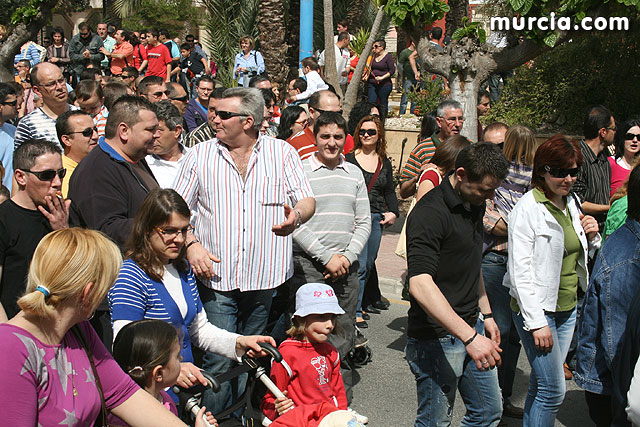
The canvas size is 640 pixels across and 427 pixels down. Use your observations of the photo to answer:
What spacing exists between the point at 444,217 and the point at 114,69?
1543 cm

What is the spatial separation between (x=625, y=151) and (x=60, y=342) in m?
5.57

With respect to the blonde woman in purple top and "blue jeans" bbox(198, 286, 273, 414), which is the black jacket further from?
the blonde woman in purple top

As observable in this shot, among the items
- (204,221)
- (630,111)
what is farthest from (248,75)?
(204,221)

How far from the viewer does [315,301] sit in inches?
157

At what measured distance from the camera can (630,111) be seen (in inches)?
495

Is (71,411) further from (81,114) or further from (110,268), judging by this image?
(81,114)

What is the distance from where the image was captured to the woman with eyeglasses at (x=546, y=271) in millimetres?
4117

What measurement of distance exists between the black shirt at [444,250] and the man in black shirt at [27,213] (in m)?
1.98

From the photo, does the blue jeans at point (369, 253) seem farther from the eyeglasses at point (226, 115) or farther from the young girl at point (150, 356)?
the young girl at point (150, 356)

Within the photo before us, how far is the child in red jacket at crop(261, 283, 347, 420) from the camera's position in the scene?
3883mm

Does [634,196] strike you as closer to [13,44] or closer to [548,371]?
[548,371]

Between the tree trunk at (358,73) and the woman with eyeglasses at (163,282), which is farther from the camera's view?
the tree trunk at (358,73)

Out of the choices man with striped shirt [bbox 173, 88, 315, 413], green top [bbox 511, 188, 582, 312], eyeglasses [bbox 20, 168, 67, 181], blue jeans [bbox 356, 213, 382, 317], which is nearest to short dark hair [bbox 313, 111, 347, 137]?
man with striped shirt [bbox 173, 88, 315, 413]

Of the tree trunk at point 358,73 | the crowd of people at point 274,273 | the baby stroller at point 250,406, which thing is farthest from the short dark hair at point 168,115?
the tree trunk at point 358,73
